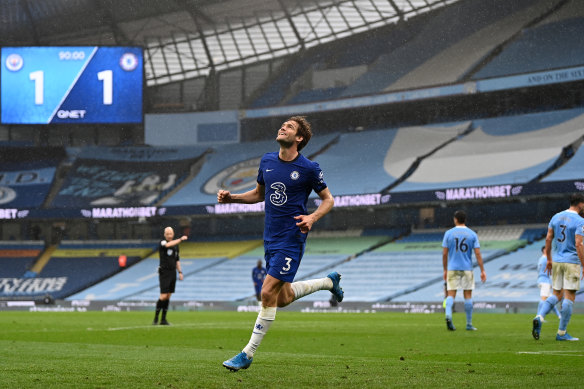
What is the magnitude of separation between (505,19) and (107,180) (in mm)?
25983

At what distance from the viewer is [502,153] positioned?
4538cm

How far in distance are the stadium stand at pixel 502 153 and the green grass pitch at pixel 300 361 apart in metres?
27.6

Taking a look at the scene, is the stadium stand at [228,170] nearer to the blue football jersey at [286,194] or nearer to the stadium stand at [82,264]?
the stadium stand at [82,264]

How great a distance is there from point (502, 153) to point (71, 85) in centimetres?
2589

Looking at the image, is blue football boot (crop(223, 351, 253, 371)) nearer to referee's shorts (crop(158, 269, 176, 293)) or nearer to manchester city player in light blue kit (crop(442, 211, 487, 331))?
manchester city player in light blue kit (crop(442, 211, 487, 331))

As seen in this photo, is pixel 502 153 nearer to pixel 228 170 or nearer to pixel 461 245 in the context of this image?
pixel 228 170

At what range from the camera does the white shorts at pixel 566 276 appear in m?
13.5

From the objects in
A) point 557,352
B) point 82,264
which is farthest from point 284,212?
point 82,264

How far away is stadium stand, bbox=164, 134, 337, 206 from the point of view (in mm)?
52000

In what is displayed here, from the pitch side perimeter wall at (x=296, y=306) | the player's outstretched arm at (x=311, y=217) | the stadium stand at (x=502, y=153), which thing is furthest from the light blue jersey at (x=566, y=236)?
the stadium stand at (x=502, y=153)

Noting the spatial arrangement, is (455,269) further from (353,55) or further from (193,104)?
(193,104)

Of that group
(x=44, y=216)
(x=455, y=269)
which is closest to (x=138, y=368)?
(x=455, y=269)

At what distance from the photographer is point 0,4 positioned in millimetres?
53938

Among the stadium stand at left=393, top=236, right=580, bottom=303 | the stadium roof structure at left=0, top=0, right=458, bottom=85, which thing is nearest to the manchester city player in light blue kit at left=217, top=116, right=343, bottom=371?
the stadium stand at left=393, top=236, right=580, bottom=303
